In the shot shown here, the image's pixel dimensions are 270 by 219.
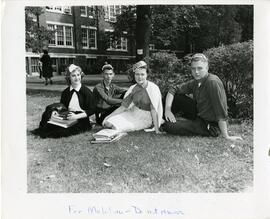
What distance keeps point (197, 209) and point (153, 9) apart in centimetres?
193

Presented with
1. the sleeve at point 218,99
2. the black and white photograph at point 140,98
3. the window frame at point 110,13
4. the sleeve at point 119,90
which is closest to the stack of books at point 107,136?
the black and white photograph at point 140,98

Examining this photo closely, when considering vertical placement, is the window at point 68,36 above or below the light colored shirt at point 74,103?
above

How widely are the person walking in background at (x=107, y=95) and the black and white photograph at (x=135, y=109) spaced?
1cm

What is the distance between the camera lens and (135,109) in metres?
3.89

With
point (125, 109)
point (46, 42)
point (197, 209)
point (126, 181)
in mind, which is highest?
point (46, 42)

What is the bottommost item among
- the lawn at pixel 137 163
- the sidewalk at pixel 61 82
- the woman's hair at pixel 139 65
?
the lawn at pixel 137 163

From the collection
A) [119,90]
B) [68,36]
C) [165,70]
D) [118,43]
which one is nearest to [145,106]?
[119,90]

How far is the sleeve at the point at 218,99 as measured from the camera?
12.4 ft

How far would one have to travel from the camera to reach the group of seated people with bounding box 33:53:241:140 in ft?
12.5

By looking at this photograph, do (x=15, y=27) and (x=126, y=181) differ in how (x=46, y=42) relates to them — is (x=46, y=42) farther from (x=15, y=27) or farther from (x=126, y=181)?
(x=126, y=181)

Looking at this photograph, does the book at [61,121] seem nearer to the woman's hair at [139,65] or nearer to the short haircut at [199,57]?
the woman's hair at [139,65]

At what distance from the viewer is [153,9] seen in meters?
3.75

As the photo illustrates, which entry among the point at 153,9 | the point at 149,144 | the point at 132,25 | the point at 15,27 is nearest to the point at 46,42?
the point at 15,27

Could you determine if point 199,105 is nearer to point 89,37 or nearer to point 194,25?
point 194,25
